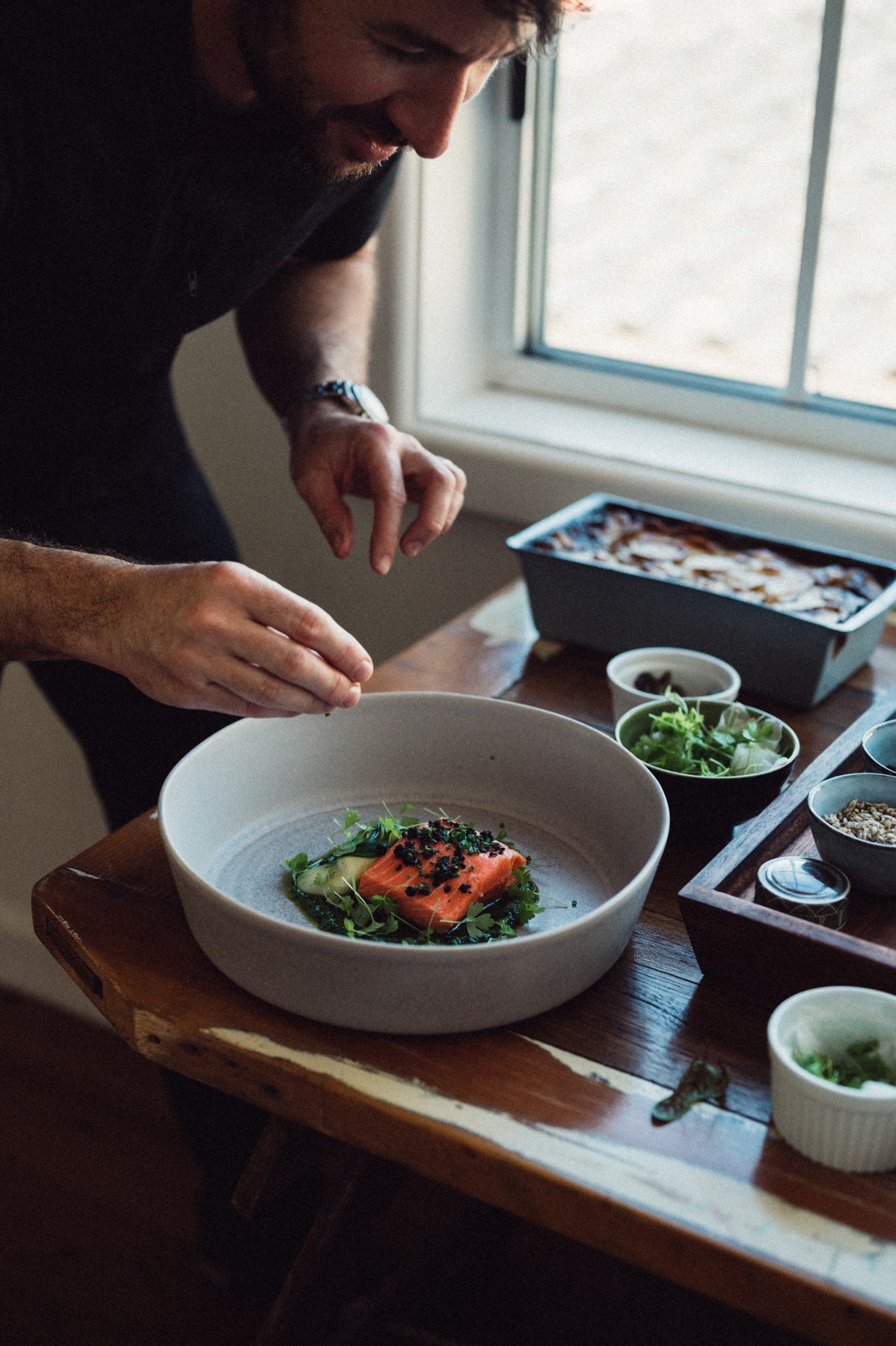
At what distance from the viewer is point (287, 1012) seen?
33.1 inches

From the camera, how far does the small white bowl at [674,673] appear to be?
119 cm

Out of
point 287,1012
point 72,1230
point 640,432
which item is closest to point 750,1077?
point 287,1012

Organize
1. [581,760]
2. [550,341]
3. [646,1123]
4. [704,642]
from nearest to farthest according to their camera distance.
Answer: [646,1123] < [581,760] < [704,642] < [550,341]

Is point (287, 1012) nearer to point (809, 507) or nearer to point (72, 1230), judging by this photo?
point (809, 507)

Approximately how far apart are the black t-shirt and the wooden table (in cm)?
56

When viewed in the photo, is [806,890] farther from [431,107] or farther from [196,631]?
[431,107]

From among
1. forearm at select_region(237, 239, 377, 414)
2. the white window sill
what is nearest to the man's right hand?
forearm at select_region(237, 239, 377, 414)

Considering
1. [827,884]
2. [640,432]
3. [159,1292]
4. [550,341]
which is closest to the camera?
[827,884]

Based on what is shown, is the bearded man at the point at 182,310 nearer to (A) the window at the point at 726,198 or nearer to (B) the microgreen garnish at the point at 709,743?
(B) the microgreen garnish at the point at 709,743

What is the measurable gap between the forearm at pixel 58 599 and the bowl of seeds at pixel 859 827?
21.3 inches

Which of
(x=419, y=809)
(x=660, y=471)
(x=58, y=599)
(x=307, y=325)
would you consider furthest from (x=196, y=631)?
(x=660, y=471)

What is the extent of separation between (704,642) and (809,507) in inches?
13.7

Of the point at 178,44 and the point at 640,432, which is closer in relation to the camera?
the point at 178,44

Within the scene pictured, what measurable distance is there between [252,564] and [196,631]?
1.18 meters
